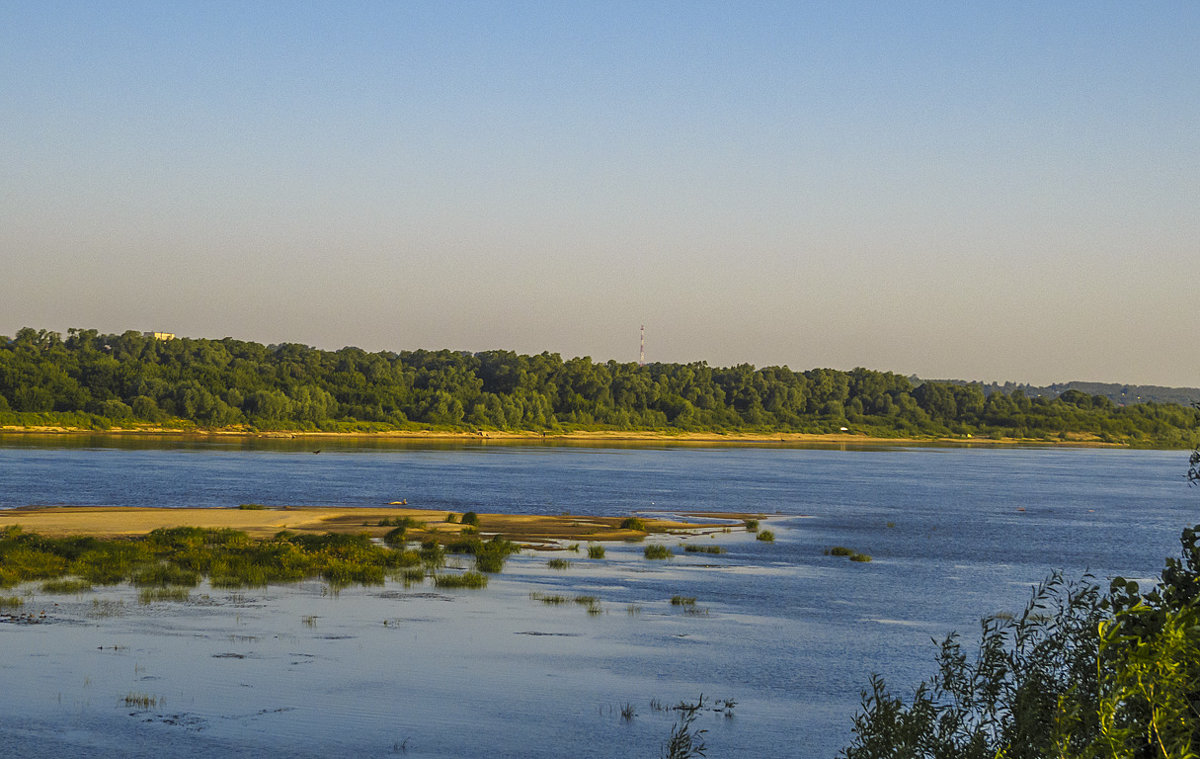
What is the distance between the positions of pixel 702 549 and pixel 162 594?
27217mm

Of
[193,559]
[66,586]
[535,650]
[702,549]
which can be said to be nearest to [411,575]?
[193,559]

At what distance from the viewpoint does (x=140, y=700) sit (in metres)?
24.2

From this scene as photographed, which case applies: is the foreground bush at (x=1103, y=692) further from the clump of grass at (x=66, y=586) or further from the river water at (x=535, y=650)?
the clump of grass at (x=66, y=586)

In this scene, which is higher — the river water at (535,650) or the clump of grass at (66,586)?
the clump of grass at (66,586)

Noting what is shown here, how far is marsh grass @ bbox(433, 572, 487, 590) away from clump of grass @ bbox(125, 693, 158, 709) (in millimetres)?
17626

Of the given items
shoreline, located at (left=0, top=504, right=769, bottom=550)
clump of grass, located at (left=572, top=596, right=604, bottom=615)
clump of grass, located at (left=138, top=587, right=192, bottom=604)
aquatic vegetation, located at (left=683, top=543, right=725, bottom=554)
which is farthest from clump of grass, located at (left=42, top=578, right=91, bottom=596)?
aquatic vegetation, located at (left=683, top=543, right=725, bottom=554)

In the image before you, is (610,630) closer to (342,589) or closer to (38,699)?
(342,589)

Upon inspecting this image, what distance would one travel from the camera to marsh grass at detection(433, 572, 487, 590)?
41781 millimetres

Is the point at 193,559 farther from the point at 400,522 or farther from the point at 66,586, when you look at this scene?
the point at 400,522

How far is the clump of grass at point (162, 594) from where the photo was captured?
36159 millimetres

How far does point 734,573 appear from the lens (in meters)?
48.5

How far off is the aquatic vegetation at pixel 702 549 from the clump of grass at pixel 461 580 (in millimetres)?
14828

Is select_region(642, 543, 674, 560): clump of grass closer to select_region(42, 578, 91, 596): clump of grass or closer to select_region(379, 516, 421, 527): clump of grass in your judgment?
select_region(379, 516, 421, 527): clump of grass

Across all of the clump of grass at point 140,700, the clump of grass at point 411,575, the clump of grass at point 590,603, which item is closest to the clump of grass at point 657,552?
the clump of grass at point 411,575
